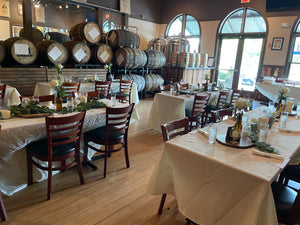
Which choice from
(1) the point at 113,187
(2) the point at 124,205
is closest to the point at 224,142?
(2) the point at 124,205

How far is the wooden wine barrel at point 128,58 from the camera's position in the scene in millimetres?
7000

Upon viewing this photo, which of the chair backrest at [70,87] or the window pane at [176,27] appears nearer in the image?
the chair backrest at [70,87]

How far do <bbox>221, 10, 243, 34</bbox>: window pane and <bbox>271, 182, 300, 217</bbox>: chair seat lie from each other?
822 centimetres

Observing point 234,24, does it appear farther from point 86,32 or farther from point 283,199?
point 283,199

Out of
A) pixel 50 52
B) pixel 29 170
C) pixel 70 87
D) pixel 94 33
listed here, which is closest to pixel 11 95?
pixel 70 87

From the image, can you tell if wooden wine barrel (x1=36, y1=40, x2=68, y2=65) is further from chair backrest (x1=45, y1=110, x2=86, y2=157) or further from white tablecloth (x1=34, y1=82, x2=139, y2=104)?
chair backrest (x1=45, y1=110, x2=86, y2=157)

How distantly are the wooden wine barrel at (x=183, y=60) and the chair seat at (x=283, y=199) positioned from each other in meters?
6.96

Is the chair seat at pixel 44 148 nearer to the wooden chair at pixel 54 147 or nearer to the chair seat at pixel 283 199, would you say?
the wooden chair at pixel 54 147

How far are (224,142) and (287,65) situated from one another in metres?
7.34

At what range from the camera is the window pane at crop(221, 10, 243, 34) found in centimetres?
860

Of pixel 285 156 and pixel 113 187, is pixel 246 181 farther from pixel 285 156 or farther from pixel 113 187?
pixel 113 187

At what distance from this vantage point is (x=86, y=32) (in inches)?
263

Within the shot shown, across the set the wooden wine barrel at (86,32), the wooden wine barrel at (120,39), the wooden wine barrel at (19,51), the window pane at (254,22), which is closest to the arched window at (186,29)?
the window pane at (254,22)

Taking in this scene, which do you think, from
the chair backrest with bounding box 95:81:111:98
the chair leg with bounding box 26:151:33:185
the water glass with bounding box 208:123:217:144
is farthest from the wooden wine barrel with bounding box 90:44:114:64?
the water glass with bounding box 208:123:217:144
